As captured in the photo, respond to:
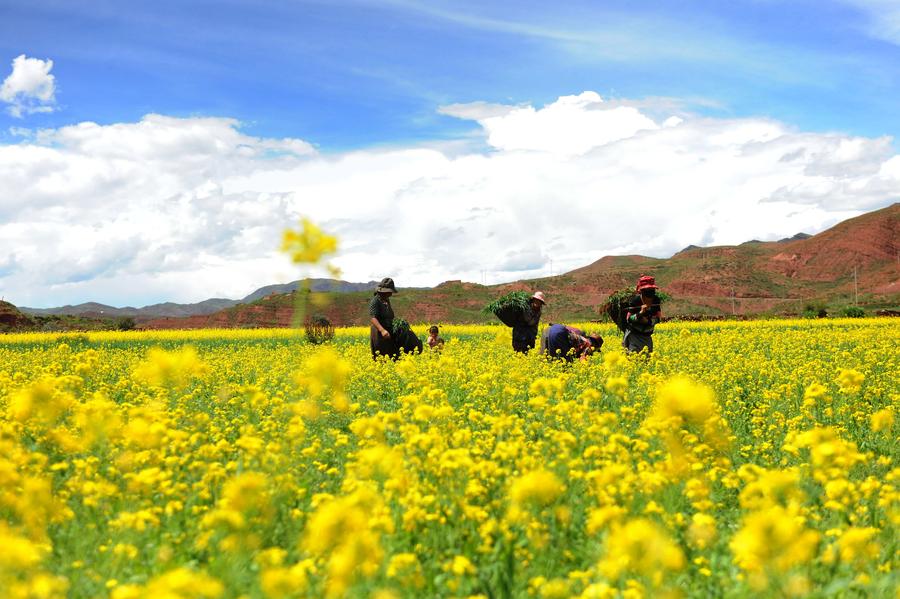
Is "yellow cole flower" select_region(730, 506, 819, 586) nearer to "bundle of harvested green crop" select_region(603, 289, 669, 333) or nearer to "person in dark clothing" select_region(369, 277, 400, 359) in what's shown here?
"person in dark clothing" select_region(369, 277, 400, 359)

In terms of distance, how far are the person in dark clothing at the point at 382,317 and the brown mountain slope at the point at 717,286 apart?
142ft

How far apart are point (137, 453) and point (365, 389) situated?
5.11 metres

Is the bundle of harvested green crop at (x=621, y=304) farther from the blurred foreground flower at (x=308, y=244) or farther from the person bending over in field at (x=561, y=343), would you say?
the blurred foreground flower at (x=308, y=244)

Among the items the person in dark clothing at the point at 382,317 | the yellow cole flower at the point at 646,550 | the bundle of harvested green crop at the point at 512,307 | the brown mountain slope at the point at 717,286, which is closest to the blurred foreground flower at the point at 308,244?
the yellow cole flower at the point at 646,550

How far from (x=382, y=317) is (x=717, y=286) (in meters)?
84.2

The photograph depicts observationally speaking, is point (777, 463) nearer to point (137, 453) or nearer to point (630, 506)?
point (630, 506)

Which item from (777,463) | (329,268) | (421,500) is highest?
(329,268)

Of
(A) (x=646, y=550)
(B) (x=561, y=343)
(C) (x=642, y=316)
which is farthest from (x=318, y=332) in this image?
(A) (x=646, y=550)

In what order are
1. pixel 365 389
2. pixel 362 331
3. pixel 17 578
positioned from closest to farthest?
1. pixel 17 578
2. pixel 365 389
3. pixel 362 331

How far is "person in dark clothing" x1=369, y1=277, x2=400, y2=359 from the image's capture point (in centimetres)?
1155

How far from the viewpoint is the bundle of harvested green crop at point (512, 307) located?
12.4 meters

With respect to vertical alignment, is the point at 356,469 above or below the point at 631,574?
above

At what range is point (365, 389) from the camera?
9.84m

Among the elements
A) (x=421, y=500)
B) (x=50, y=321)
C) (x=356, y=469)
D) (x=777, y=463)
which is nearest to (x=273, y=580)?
(x=421, y=500)
